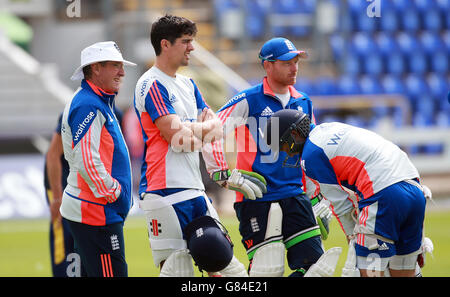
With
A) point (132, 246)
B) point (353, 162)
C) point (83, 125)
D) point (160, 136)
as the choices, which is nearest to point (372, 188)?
point (353, 162)

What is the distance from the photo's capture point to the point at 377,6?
25.2ft

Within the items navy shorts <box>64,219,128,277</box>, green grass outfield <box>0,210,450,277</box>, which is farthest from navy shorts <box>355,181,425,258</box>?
green grass outfield <box>0,210,450,277</box>

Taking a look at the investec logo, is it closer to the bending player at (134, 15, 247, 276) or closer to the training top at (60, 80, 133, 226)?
the training top at (60, 80, 133, 226)

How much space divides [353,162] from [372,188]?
0.72 ft

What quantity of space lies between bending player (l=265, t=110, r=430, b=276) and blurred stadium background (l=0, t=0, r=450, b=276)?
1125 centimetres

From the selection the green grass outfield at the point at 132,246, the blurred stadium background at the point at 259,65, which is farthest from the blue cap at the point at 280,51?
the blurred stadium background at the point at 259,65

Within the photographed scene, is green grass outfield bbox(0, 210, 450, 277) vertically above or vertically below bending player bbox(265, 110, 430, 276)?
below

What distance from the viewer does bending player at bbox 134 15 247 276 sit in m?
5.73

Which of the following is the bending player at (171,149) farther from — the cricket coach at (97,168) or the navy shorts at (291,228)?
the navy shorts at (291,228)

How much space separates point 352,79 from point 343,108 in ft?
6.04

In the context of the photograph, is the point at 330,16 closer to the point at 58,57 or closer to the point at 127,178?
the point at 58,57

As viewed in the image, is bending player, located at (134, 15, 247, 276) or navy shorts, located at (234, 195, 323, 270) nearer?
bending player, located at (134, 15, 247, 276)

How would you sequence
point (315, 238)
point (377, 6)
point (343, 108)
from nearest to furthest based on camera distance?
point (315, 238) → point (377, 6) → point (343, 108)
